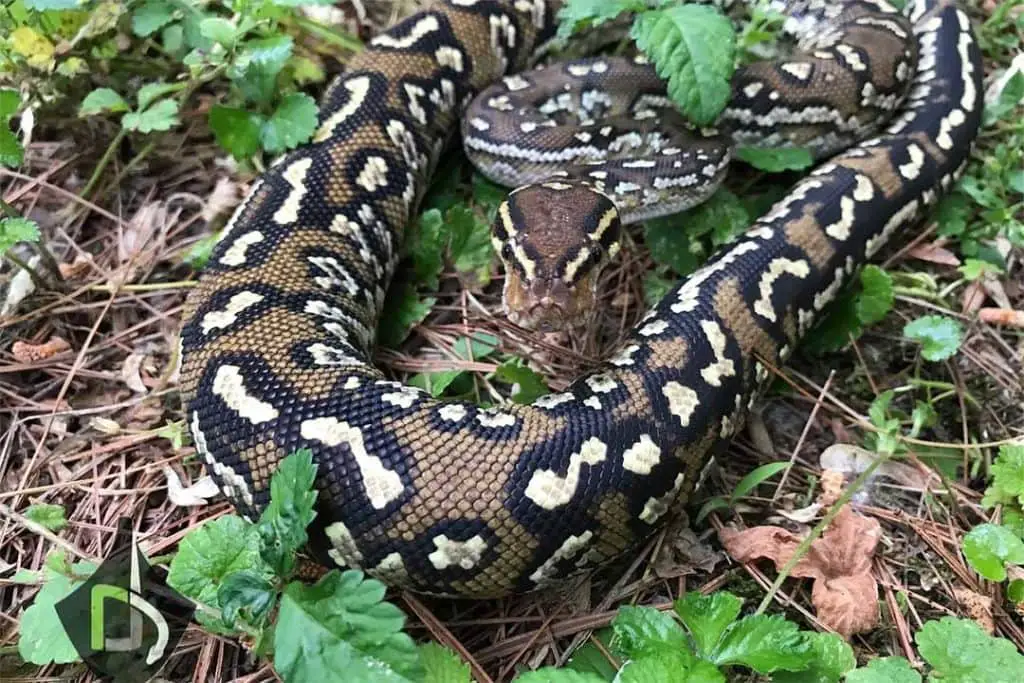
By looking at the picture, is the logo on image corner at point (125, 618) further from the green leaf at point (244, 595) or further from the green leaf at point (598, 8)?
the green leaf at point (598, 8)

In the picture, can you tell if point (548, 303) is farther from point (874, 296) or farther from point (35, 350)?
point (35, 350)

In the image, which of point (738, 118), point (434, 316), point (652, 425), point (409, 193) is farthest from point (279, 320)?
point (738, 118)

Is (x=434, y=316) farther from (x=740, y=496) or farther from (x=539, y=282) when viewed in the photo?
(x=740, y=496)

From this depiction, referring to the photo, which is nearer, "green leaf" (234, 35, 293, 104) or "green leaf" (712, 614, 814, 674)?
"green leaf" (712, 614, 814, 674)

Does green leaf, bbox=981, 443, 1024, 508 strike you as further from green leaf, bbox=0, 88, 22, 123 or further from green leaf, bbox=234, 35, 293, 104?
green leaf, bbox=0, 88, 22, 123

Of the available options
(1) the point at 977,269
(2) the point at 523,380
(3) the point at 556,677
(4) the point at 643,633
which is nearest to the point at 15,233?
(2) the point at 523,380

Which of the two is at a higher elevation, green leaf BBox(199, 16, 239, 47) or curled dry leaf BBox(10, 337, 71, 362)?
green leaf BBox(199, 16, 239, 47)

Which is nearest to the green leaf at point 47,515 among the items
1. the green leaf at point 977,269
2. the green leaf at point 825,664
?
the green leaf at point 825,664

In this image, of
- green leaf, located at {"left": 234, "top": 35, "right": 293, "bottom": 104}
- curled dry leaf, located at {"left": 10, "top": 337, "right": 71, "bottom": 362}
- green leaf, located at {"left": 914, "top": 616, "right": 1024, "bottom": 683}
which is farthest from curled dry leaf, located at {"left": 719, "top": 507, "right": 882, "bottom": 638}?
curled dry leaf, located at {"left": 10, "top": 337, "right": 71, "bottom": 362}
